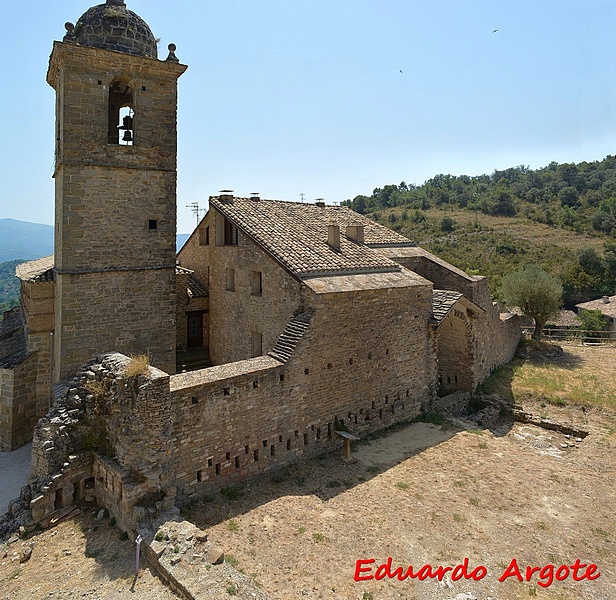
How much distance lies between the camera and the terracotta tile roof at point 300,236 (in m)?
12.7

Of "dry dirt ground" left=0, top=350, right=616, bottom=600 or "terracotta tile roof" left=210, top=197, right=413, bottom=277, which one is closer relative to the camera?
"dry dirt ground" left=0, top=350, right=616, bottom=600

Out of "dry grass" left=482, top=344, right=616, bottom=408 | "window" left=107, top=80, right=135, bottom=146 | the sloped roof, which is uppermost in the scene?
"window" left=107, top=80, right=135, bottom=146

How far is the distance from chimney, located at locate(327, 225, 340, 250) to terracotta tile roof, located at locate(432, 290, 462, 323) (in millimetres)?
3809

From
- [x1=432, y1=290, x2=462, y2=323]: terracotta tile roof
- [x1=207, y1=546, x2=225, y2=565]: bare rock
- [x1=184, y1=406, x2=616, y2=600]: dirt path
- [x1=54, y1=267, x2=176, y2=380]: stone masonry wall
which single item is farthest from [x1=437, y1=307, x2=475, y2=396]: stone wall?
[x1=207, y1=546, x2=225, y2=565]: bare rock

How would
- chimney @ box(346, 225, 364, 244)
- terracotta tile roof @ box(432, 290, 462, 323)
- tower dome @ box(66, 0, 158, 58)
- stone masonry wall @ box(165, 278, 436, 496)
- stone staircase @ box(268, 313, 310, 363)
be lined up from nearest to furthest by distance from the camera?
stone masonry wall @ box(165, 278, 436, 496) → stone staircase @ box(268, 313, 310, 363) → tower dome @ box(66, 0, 158, 58) → terracotta tile roof @ box(432, 290, 462, 323) → chimney @ box(346, 225, 364, 244)

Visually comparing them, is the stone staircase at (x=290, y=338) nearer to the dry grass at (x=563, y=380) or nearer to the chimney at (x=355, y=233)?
the chimney at (x=355, y=233)

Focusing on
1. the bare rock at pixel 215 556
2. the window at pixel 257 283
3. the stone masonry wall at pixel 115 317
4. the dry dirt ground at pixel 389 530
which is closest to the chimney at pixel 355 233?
the window at pixel 257 283

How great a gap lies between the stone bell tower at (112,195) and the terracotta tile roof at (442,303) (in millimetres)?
8390

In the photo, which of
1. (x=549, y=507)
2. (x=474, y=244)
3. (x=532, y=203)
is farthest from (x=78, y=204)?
A: (x=532, y=203)

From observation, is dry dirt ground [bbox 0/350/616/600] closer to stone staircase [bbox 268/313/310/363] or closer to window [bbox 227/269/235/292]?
stone staircase [bbox 268/313/310/363]

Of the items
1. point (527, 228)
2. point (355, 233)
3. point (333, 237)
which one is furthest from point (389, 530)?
point (527, 228)

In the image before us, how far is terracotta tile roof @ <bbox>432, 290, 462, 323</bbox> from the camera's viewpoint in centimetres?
1422

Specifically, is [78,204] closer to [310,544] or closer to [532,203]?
[310,544]

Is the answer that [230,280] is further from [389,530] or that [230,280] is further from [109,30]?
[389,530]
